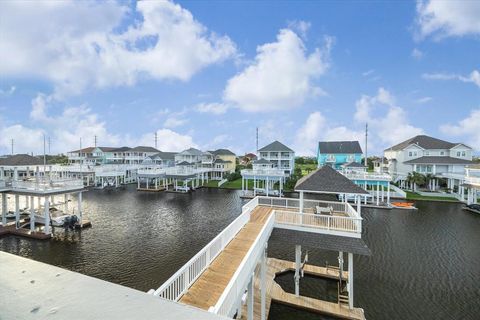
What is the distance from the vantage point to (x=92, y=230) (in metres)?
18.9

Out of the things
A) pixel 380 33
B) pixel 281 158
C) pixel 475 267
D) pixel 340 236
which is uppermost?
pixel 380 33

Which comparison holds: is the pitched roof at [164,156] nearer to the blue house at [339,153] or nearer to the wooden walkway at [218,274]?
the blue house at [339,153]

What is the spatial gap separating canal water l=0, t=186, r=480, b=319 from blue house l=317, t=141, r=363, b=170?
21.9 meters

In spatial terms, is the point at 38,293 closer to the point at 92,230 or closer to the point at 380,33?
the point at 92,230

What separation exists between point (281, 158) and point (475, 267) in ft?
109

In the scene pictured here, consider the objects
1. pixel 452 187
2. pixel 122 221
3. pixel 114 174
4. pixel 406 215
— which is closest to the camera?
pixel 122 221

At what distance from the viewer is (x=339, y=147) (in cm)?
4891

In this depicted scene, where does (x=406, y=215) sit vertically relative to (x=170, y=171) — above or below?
below

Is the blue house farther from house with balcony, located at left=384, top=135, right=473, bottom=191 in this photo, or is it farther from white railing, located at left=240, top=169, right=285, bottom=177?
white railing, located at left=240, top=169, right=285, bottom=177

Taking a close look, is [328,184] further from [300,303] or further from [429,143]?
[429,143]

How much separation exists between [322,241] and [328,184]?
2686 millimetres

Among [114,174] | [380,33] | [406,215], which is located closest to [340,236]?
[380,33]

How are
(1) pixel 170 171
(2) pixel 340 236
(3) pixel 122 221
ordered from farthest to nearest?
(1) pixel 170 171, (3) pixel 122 221, (2) pixel 340 236

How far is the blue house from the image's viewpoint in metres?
46.8
